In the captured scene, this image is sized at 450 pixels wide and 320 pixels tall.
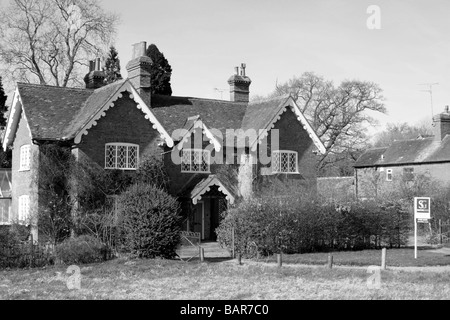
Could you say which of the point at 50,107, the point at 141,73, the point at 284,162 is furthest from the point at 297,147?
the point at 50,107

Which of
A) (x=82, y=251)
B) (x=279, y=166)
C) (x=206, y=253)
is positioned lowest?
(x=206, y=253)

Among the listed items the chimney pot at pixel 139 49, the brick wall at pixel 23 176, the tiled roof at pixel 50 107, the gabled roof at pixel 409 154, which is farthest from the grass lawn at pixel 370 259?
the gabled roof at pixel 409 154

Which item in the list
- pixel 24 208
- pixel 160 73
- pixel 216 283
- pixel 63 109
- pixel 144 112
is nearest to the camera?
pixel 216 283

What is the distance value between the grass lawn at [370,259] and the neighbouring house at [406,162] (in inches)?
863

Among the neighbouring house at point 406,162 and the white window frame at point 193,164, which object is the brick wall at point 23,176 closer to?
the white window frame at point 193,164

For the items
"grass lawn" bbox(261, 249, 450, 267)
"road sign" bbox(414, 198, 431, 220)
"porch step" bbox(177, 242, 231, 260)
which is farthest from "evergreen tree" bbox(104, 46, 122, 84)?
"road sign" bbox(414, 198, 431, 220)

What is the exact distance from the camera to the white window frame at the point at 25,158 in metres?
31.1

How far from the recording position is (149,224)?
23.8 meters

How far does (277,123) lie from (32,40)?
2341cm

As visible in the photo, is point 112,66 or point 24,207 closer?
point 24,207

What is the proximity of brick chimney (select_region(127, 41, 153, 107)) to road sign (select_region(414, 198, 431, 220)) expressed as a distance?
16.0 metres

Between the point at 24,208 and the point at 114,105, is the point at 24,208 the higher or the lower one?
the lower one

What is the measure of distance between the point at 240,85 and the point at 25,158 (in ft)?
49.3

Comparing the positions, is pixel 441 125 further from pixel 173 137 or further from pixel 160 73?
pixel 173 137
